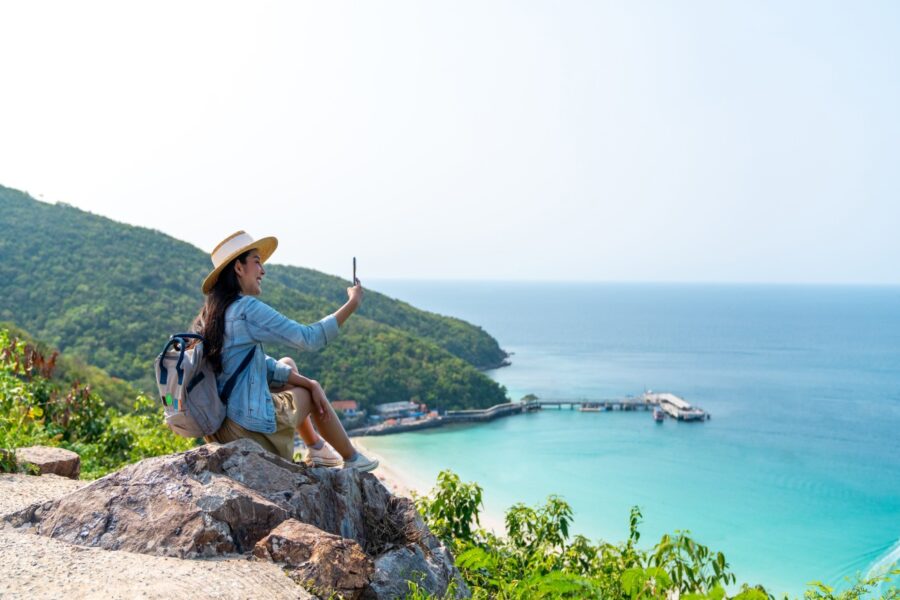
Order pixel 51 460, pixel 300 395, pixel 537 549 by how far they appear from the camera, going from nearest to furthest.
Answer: pixel 300 395 → pixel 537 549 → pixel 51 460

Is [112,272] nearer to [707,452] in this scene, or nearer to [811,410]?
[707,452]

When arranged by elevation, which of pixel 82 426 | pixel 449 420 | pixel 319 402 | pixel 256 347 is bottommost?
pixel 449 420

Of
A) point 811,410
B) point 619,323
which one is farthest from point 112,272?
point 619,323

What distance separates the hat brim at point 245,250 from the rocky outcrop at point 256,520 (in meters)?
0.92

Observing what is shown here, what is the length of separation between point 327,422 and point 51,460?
8.38ft

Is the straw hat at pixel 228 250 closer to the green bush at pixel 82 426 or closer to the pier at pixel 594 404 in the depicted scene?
the green bush at pixel 82 426

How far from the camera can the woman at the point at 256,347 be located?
3691 mm

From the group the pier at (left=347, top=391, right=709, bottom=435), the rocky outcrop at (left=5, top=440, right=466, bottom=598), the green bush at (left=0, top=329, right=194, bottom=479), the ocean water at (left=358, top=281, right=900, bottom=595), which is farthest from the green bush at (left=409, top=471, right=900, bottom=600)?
the pier at (left=347, top=391, right=709, bottom=435)

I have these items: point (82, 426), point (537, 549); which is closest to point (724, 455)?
point (82, 426)

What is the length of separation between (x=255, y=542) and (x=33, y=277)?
40.0 metres

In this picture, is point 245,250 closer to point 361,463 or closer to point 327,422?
point 327,422

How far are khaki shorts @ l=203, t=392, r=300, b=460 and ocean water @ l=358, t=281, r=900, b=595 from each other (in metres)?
12.7

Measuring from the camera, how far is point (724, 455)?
137 ft

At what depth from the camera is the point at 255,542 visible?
10.6 feet
